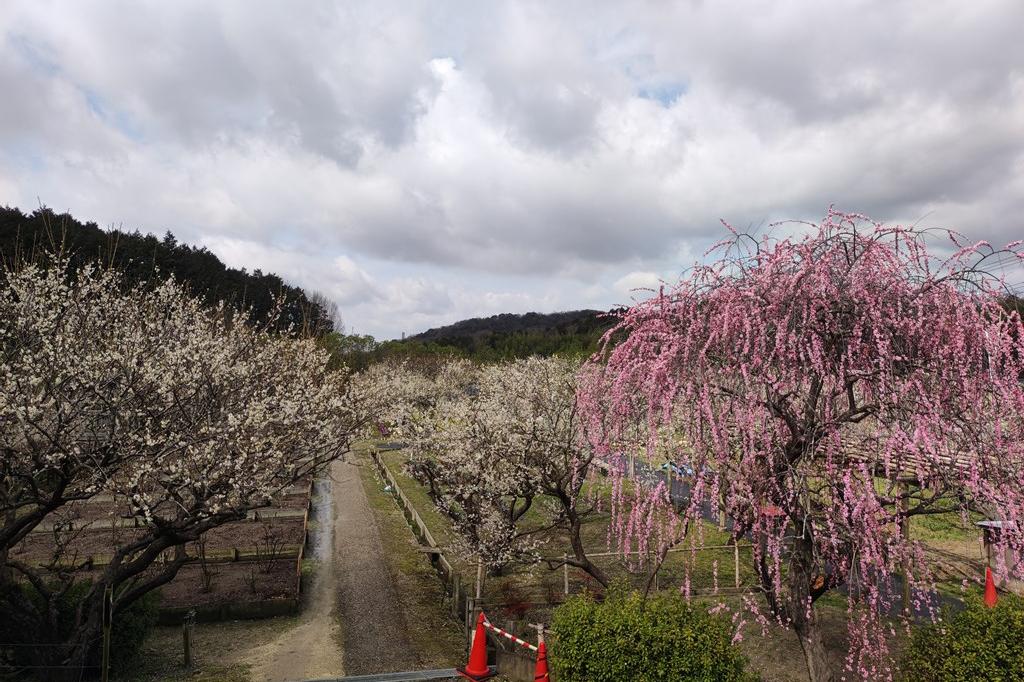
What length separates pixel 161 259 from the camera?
49469mm

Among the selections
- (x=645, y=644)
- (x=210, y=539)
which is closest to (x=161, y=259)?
(x=210, y=539)

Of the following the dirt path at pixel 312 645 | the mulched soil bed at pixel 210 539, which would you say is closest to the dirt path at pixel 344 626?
the dirt path at pixel 312 645

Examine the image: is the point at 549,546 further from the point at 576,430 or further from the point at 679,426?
the point at 679,426

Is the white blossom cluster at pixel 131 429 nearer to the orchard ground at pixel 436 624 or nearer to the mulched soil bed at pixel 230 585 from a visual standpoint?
the orchard ground at pixel 436 624

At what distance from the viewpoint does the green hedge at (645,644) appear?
608 cm

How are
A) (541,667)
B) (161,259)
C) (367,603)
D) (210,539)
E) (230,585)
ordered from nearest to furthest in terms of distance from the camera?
1. (541,667)
2. (367,603)
3. (230,585)
4. (210,539)
5. (161,259)

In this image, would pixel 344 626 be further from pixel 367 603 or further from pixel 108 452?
pixel 108 452

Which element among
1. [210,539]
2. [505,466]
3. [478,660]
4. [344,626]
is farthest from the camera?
[210,539]

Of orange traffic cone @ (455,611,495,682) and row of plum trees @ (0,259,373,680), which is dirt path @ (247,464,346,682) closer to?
row of plum trees @ (0,259,373,680)

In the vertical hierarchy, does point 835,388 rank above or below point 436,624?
above

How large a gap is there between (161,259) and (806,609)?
54589mm

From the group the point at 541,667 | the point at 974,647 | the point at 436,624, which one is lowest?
the point at 436,624

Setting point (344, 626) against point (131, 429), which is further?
point (344, 626)

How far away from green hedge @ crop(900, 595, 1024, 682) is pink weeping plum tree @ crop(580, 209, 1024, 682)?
1164 mm
